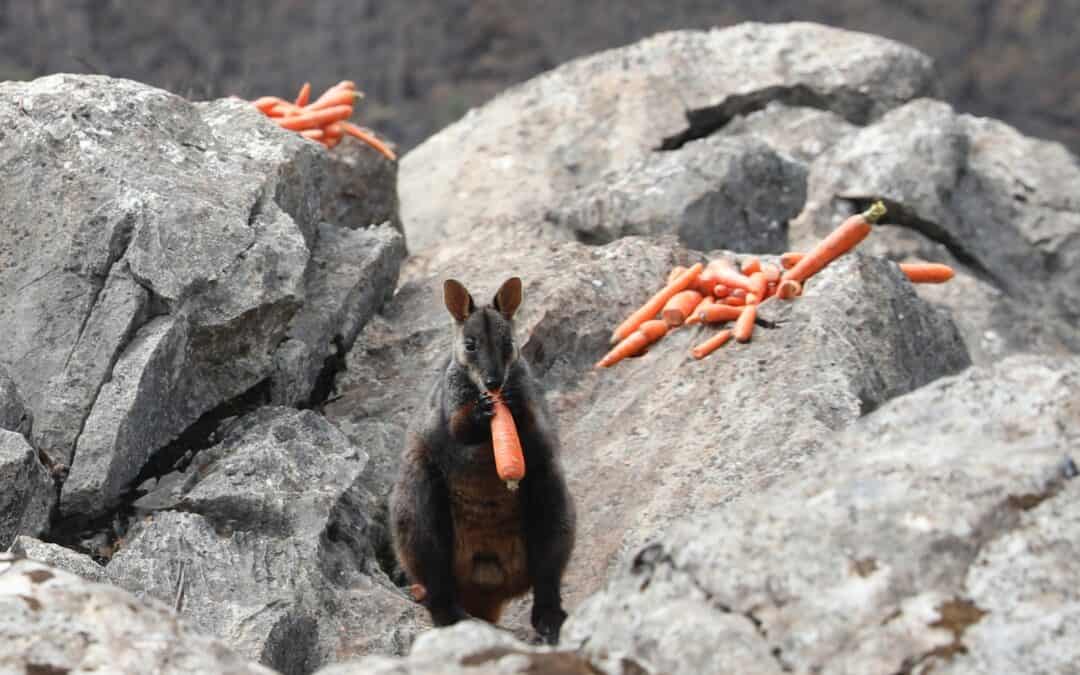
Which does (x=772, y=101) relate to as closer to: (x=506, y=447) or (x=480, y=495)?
(x=480, y=495)

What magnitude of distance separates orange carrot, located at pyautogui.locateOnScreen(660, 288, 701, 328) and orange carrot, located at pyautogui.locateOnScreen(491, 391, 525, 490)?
1.79m

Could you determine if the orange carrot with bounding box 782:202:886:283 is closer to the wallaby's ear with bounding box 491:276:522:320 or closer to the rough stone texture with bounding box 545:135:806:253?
the wallaby's ear with bounding box 491:276:522:320

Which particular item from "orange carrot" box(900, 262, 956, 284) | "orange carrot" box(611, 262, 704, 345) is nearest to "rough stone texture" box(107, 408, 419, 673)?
"orange carrot" box(611, 262, 704, 345)

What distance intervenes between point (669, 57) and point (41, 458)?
28.1ft

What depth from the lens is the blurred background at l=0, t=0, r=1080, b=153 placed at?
2680cm

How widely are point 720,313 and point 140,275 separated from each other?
9.74ft

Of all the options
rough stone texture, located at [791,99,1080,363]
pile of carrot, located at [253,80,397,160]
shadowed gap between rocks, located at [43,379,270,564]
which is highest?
pile of carrot, located at [253,80,397,160]

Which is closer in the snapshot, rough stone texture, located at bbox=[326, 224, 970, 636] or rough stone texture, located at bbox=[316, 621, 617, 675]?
rough stone texture, located at bbox=[316, 621, 617, 675]

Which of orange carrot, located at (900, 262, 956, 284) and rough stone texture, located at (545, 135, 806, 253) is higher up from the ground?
rough stone texture, located at (545, 135, 806, 253)

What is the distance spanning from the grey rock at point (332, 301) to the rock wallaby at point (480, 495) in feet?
3.81

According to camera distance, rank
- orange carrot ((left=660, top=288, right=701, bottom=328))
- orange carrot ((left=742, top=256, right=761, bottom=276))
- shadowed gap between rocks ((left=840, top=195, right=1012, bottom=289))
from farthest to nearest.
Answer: shadowed gap between rocks ((left=840, top=195, right=1012, bottom=289)), orange carrot ((left=742, top=256, right=761, bottom=276)), orange carrot ((left=660, top=288, right=701, bottom=328))

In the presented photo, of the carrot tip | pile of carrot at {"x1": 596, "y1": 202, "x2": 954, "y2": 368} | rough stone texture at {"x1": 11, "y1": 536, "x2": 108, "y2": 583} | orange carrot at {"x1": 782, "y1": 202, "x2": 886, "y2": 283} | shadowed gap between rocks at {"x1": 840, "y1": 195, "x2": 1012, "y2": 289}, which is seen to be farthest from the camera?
shadowed gap between rocks at {"x1": 840, "y1": 195, "x2": 1012, "y2": 289}

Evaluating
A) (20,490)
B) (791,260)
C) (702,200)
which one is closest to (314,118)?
(702,200)

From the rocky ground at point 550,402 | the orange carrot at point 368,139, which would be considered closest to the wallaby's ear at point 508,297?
the rocky ground at point 550,402
